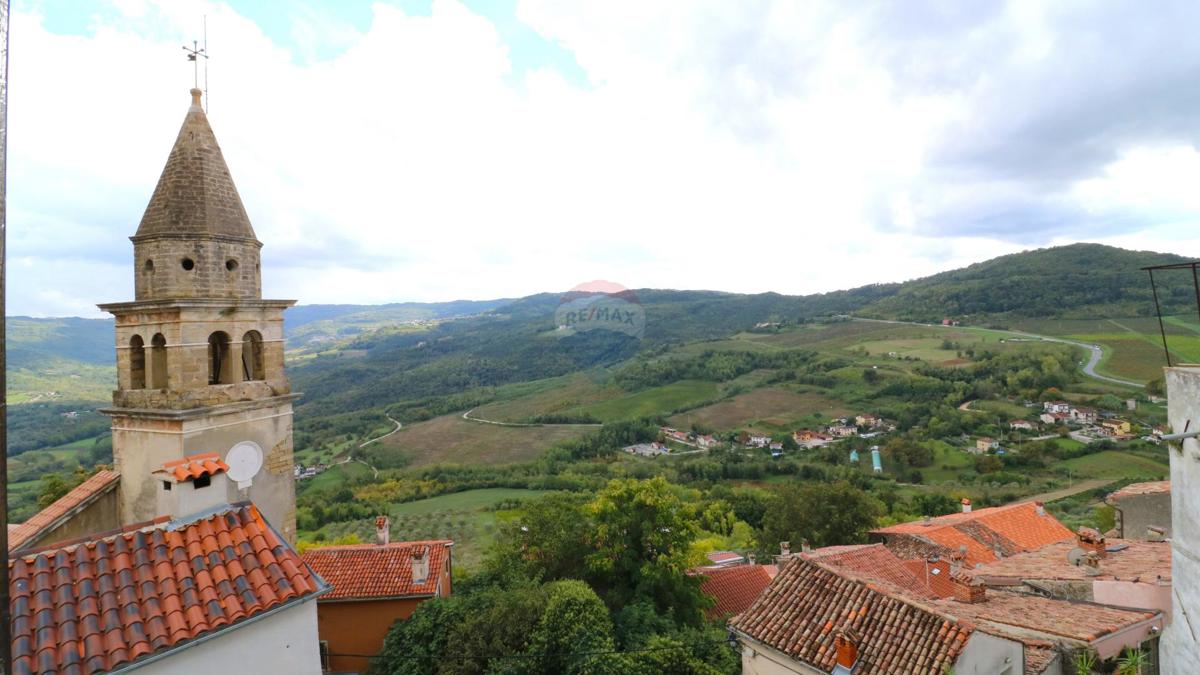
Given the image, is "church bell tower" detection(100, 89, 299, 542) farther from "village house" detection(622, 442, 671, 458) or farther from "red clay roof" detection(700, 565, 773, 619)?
"village house" detection(622, 442, 671, 458)

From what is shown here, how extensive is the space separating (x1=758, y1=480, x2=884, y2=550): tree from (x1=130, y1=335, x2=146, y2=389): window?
93.7ft

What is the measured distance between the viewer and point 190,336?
9250mm

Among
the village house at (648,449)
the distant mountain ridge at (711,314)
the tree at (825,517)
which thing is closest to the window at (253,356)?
the tree at (825,517)

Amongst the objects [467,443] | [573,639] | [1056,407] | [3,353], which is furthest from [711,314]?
[3,353]

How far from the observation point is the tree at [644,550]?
16.5 metres

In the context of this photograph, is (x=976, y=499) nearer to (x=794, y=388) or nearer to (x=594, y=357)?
(x=794, y=388)

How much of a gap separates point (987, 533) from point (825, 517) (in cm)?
773

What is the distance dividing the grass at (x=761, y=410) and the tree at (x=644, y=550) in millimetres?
55492

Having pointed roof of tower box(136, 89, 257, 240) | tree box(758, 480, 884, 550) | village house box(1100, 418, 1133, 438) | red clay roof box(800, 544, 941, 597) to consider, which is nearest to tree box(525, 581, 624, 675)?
red clay roof box(800, 544, 941, 597)

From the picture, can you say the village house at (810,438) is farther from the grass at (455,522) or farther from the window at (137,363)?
the window at (137,363)

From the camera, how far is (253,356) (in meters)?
10.4

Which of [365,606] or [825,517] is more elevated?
[365,606]

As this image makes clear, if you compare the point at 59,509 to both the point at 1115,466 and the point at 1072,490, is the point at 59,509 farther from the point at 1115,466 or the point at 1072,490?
the point at 1115,466

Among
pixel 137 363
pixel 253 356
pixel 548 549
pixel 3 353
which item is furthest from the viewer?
pixel 548 549
